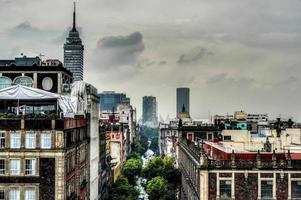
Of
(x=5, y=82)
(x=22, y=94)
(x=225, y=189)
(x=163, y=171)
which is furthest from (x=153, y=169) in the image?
(x=22, y=94)

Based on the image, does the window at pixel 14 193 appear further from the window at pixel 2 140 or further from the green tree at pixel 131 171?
the green tree at pixel 131 171

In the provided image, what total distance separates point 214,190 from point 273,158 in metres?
8.62

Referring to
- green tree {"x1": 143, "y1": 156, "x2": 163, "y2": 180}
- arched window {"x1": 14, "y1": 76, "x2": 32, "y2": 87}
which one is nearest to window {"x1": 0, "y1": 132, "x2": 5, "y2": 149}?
arched window {"x1": 14, "y1": 76, "x2": 32, "y2": 87}

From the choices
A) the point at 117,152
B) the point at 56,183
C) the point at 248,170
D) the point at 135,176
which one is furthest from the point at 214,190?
the point at 117,152

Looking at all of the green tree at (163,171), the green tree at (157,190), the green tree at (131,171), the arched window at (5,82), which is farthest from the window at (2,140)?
the green tree at (131,171)

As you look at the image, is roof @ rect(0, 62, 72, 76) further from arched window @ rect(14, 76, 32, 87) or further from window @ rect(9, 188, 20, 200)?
window @ rect(9, 188, 20, 200)

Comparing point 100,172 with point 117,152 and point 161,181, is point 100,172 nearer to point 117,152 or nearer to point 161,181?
point 161,181

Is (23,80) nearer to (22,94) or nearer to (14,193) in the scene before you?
(22,94)

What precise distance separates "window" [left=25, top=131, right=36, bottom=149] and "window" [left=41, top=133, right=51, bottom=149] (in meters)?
0.92

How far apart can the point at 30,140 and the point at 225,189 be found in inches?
1013

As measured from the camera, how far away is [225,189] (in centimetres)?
7312

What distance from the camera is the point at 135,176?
162 m

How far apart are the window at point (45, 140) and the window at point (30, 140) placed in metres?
0.92

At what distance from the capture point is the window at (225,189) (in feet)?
239
